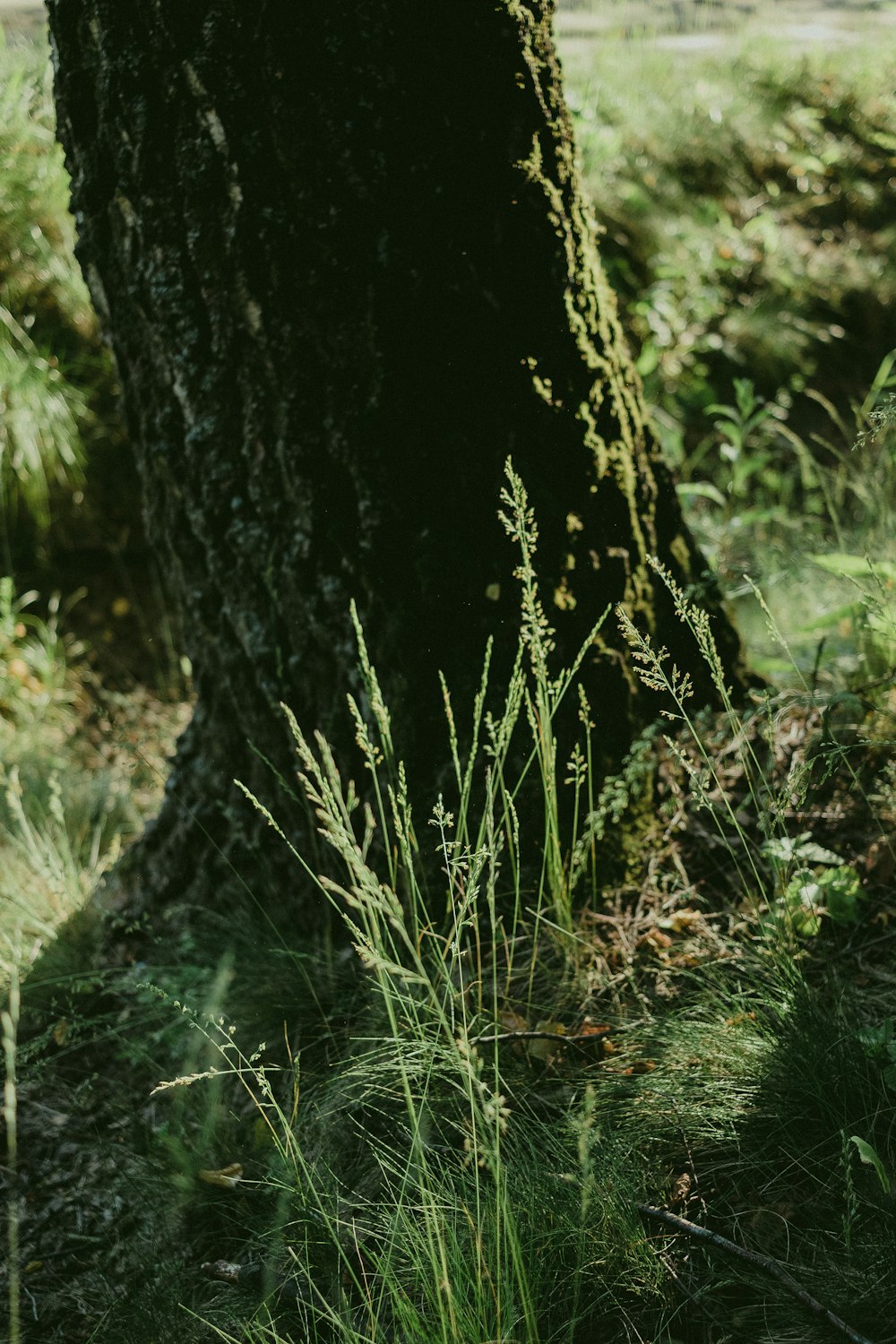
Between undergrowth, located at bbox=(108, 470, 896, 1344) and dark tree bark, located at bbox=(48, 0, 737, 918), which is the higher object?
dark tree bark, located at bbox=(48, 0, 737, 918)

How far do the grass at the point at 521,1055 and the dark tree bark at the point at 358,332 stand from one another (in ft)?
0.43

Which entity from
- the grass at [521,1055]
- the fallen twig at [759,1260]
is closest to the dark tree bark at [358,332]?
the grass at [521,1055]

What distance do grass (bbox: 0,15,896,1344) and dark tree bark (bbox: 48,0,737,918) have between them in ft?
0.43

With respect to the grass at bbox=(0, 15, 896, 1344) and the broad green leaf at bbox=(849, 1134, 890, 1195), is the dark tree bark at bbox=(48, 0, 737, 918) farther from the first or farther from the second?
the broad green leaf at bbox=(849, 1134, 890, 1195)

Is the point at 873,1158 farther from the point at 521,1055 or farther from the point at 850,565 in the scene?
the point at 850,565

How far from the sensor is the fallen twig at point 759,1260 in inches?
46.3

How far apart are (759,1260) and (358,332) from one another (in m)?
1.54

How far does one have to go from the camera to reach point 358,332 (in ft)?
5.75

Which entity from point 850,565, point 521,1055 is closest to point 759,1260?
point 521,1055

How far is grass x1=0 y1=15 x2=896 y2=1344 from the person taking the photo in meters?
1.30

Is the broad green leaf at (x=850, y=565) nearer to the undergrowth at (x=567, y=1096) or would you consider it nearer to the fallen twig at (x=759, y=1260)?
the undergrowth at (x=567, y=1096)

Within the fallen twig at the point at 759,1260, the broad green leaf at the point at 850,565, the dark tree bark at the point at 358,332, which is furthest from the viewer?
the broad green leaf at the point at 850,565

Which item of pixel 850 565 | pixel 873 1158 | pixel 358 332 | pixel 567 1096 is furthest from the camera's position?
pixel 850 565

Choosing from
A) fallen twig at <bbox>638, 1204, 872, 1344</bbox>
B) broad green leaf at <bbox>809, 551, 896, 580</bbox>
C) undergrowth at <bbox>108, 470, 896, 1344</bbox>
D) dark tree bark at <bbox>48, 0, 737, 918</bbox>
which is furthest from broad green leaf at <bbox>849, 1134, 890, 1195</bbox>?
broad green leaf at <bbox>809, 551, 896, 580</bbox>
